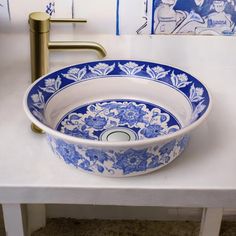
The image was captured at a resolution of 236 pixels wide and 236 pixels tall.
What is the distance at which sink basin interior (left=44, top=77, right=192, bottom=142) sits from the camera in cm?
85

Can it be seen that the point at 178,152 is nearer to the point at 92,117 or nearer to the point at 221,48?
the point at 92,117

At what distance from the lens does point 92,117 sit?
35.0 inches

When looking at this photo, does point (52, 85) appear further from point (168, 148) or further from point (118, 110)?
point (168, 148)

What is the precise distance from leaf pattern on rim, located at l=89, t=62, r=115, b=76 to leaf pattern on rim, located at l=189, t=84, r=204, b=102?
0.55ft

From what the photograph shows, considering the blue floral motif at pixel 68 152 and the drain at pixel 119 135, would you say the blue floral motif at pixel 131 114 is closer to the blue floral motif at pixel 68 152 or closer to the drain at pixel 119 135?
the drain at pixel 119 135

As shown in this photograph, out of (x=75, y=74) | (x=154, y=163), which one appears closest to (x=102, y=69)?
(x=75, y=74)

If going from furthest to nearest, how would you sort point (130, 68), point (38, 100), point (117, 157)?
point (130, 68) < point (38, 100) < point (117, 157)

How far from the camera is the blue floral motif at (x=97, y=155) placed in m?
0.71

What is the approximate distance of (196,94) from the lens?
2.79 feet

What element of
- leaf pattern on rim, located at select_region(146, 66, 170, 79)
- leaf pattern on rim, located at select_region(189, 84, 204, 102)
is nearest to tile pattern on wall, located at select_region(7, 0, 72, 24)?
leaf pattern on rim, located at select_region(146, 66, 170, 79)

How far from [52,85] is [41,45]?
0.08 metres

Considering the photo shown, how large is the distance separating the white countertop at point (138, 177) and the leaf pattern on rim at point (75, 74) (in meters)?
0.12

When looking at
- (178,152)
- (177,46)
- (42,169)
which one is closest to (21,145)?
(42,169)

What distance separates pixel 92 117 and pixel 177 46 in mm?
295
